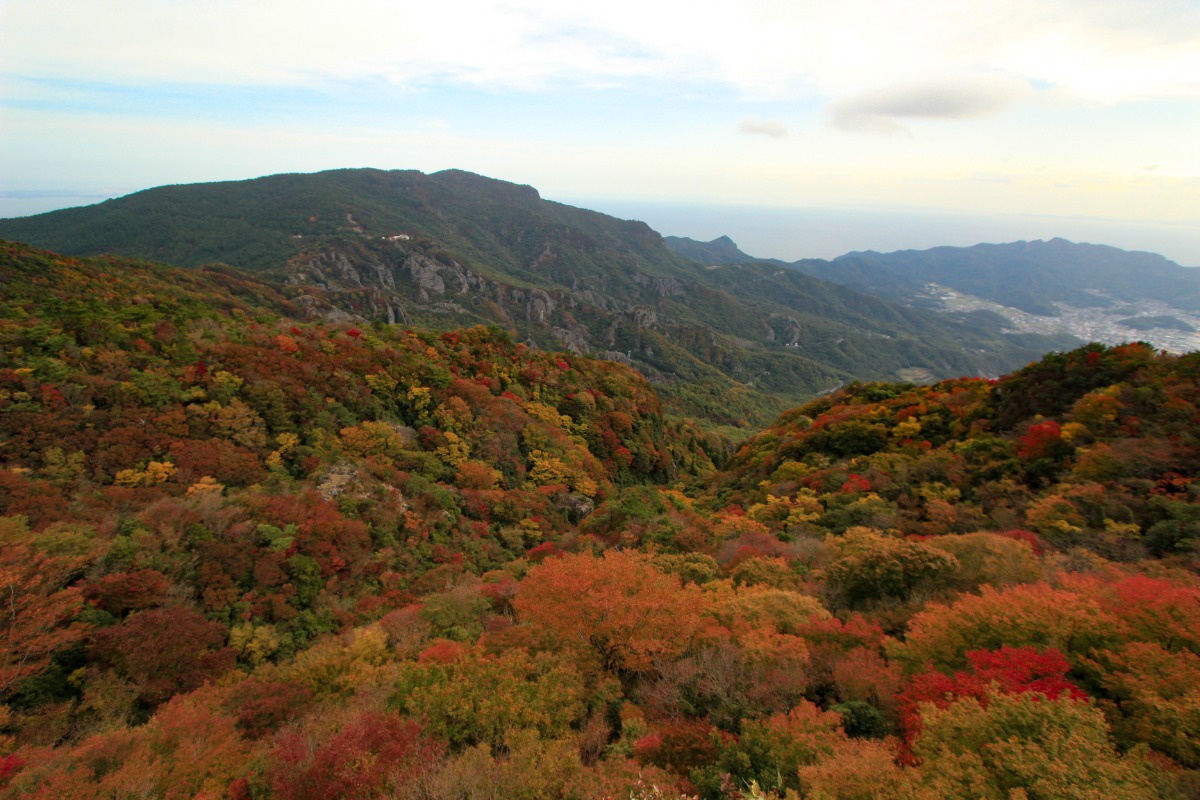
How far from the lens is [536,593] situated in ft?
47.3

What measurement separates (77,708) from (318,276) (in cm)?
11897

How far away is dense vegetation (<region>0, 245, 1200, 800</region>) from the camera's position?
26.8 ft

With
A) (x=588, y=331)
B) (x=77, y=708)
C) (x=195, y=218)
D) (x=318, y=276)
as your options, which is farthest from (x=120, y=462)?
(x=195, y=218)

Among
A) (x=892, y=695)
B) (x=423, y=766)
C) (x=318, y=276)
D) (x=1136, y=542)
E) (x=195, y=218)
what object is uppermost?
(x=195, y=218)

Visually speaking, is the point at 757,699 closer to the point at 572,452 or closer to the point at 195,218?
Result: the point at 572,452

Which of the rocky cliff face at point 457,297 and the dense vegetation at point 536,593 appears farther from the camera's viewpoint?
the rocky cliff face at point 457,297

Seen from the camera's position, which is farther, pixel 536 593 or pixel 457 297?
pixel 457 297

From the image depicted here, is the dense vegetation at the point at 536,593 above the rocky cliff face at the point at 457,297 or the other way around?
the other way around

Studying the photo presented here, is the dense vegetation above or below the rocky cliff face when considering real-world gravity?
below

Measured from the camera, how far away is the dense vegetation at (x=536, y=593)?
8.16 m

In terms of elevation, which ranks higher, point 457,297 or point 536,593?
point 457,297

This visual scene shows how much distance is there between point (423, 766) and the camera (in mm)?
8523

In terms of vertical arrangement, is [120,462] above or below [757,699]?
above

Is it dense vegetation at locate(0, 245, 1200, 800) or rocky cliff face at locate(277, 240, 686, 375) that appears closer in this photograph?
dense vegetation at locate(0, 245, 1200, 800)
